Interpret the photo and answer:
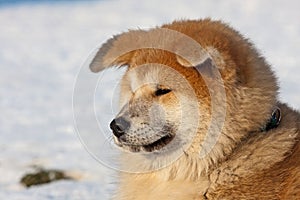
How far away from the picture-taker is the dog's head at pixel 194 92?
3.50 metres

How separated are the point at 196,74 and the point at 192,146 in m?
0.40

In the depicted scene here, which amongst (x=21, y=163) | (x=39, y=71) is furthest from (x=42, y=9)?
(x=21, y=163)

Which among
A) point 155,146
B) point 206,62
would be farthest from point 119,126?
point 206,62

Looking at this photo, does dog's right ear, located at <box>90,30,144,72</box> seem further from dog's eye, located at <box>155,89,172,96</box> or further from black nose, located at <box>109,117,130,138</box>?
black nose, located at <box>109,117,130,138</box>

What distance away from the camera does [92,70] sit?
4.08 meters

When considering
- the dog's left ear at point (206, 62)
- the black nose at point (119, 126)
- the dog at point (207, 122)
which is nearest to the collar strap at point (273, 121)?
the dog at point (207, 122)

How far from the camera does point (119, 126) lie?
351 cm

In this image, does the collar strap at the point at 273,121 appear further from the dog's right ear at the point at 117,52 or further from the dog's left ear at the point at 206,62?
the dog's right ear at the point at 117,52

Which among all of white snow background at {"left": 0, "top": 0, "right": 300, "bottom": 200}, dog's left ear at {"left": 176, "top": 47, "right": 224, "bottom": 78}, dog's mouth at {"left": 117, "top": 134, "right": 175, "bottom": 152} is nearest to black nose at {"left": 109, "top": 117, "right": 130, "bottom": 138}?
dog's mouth at {"left": 117, "top": 134, "right": 175, "bottom": 152}

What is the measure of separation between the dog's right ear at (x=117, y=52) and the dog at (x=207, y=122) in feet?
0.50

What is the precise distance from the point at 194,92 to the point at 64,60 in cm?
737

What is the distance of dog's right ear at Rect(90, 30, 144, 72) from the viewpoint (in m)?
3.94

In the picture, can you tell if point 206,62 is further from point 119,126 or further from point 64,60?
point 64,60

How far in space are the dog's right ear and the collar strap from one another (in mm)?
923
